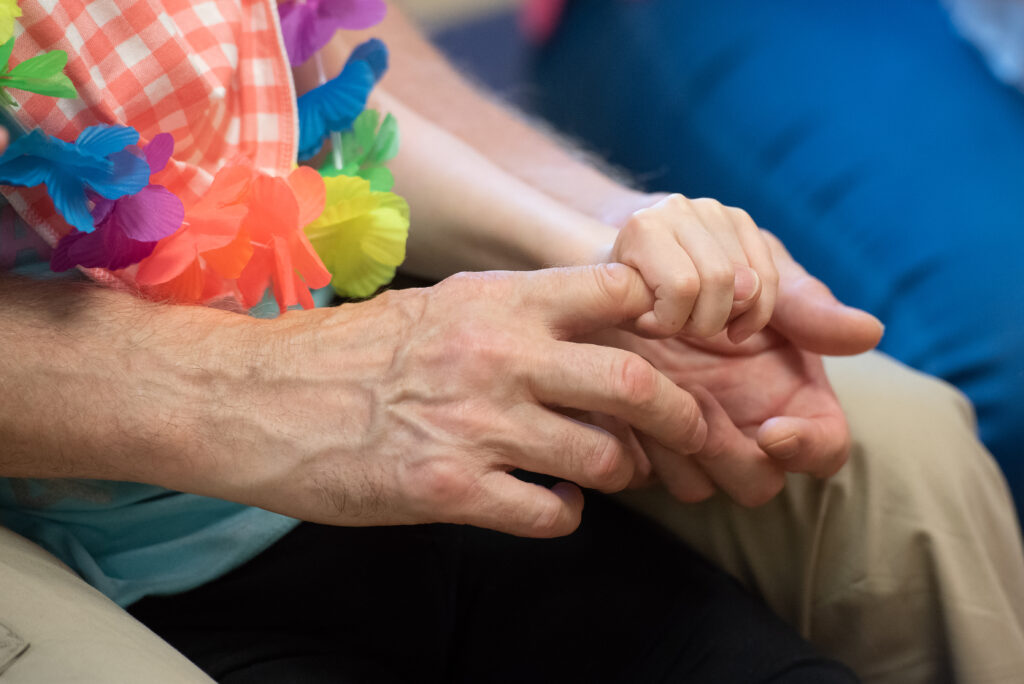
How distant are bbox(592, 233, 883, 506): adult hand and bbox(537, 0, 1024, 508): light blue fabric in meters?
0.44

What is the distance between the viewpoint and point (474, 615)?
69 cm

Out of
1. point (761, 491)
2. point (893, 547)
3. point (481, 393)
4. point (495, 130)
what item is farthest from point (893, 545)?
point (495, 130)

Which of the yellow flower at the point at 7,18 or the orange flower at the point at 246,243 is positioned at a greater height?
the yellow flower at the point at 7,18

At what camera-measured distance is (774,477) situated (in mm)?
685

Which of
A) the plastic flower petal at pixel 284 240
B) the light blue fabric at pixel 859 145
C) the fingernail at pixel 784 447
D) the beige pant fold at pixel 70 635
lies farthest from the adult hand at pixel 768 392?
the light blue fabric at pixel 859 145

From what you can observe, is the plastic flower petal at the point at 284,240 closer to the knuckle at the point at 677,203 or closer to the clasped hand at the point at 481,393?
the clasped hand at the point at 481,393

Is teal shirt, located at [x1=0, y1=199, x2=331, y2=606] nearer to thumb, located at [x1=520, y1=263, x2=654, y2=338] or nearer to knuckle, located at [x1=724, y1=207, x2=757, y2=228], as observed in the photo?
thumb, located at [x1=520, y1=263, x2=654, y2=338]

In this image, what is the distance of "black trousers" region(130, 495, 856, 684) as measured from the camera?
65 cm

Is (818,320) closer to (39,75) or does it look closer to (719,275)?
(719,275)

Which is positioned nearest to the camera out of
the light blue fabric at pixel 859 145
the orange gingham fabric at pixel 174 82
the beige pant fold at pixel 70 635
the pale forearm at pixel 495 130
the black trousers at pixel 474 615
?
the beige pant fold at pixel 70 635

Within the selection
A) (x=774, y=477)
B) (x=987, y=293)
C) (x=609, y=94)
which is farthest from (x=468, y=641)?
(x=609, y=94)

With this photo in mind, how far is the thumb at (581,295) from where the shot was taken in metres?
0.54

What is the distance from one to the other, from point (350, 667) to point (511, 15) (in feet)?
6.04

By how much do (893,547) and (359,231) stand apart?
1.58 ft
